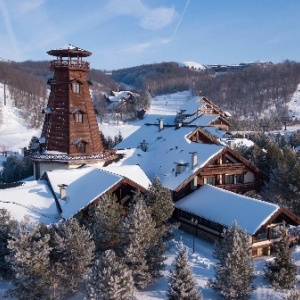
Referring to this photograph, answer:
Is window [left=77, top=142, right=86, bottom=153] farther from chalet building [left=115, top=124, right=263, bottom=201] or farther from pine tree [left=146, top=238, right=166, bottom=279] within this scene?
pine tree [left=146, top=238, right=166, bottom=279]

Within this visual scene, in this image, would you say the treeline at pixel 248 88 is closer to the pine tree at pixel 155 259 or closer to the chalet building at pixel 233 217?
the chalet building at pixel 233 217

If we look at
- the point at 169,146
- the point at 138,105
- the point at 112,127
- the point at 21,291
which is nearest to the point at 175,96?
the point at 138,105

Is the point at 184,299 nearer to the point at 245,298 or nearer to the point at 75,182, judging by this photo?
the point at 245,298

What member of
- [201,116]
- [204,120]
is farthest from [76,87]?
[201,116]

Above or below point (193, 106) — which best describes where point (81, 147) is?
below

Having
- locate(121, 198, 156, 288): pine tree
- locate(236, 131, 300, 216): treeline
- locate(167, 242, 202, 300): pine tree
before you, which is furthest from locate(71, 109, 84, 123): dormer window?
locate(167, 242, 202, 300): pine tree

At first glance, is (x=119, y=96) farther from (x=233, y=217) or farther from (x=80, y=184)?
(x=233, y=217)
